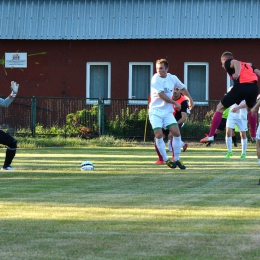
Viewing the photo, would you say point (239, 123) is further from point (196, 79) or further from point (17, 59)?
point (17, 59)

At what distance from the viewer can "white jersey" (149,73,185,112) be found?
1633 cm

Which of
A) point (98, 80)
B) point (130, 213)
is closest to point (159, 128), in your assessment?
point (130, 213)

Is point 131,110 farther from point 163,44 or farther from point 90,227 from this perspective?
point 90,227

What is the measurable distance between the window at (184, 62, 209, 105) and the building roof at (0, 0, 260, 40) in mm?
1687

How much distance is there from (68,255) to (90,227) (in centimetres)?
152

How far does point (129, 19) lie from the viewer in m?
35.2

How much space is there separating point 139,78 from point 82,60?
2498mm

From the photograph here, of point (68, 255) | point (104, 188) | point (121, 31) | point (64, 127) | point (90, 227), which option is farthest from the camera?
point (121, 31)

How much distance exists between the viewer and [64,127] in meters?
32.7

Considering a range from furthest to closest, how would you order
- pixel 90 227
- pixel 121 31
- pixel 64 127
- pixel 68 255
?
1. pixel 121 31
2. pixel 64 127
3. pixel 90 227
4. pixel 68 255

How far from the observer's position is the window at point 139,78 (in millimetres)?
36531

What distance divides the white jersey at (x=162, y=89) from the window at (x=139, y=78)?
19815 millimetres

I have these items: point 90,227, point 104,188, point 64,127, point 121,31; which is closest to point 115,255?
point 90,227

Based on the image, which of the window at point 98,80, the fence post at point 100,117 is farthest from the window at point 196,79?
the fence post at point 100,117
